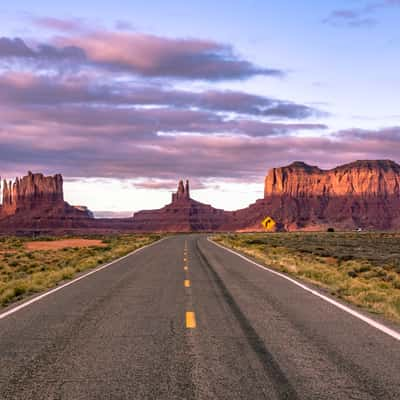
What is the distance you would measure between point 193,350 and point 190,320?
104 inches

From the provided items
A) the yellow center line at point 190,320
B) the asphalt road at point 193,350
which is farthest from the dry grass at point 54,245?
the yellow center line at point 190,320

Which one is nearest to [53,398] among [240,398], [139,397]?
[139,397]

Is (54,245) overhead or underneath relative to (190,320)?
underneath

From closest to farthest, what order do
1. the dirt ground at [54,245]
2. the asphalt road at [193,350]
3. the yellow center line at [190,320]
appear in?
the asphalt road at [193,350] < the yellow center line at [190,320] < the dirt ground at [54,245]

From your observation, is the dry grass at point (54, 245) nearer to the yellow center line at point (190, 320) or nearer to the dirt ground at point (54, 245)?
the dirt ground at point (54, 245)

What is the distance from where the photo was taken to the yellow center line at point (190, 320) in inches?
401

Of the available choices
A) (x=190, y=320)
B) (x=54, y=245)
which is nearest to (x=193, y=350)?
(x=190, y=320)

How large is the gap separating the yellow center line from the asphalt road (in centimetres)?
2

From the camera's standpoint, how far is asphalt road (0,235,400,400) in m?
6.24

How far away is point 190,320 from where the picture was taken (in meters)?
10.9

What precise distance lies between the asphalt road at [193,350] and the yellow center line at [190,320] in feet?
0.06

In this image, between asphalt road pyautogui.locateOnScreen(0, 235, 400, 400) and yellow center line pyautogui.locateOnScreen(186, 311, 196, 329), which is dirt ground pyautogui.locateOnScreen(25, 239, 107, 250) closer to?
asphalt road pyautogui.locateOnScreen(0, 235, 400, 400)

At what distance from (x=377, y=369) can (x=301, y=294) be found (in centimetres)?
819

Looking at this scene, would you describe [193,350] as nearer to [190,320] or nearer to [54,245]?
[190,320]
